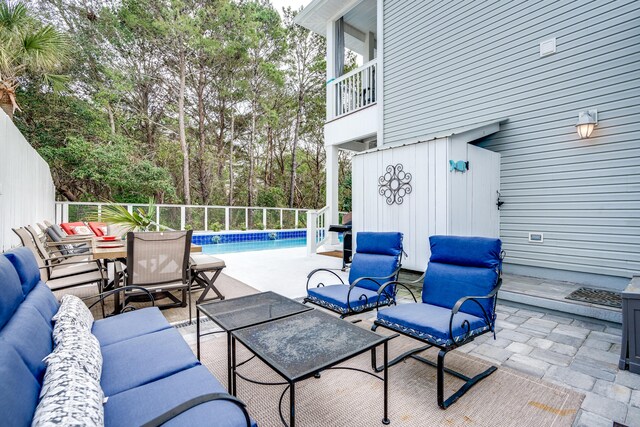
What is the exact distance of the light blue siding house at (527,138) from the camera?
4.02m

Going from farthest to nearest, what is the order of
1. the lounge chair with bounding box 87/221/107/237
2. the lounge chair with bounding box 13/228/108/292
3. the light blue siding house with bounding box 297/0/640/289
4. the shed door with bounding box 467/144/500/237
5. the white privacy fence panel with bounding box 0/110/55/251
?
the lounge chair with bounding box 87/221/107/237, the shed door with bounding box 467/144/500/237, the light blue siding house with bounding box 297/0/640/289, the white privacy fence panel with bounding box 0/110/55/251, the lounge chair with bounding box 13/228/108/292

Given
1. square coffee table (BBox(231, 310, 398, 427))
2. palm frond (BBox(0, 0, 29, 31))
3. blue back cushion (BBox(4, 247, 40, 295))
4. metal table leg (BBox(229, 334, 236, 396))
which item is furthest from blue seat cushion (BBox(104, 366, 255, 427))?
palm frond (BBox(0, 0, 29, 31))

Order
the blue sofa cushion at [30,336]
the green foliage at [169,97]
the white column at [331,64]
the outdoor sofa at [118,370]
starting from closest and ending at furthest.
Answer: the outdoor sofa at [118,370]
the blue sofa cushion at [30,336]
the white column at [331,64]
the green foliage at [169,97]

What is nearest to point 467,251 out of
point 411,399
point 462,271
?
point 462,271

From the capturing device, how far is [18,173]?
15.7ft

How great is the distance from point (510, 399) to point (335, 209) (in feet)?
20.4

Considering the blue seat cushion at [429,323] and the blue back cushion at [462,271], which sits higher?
the blue back cushion at [462,271]

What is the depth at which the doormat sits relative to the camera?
3.47 metres

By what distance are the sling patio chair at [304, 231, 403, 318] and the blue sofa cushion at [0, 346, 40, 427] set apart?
227cm

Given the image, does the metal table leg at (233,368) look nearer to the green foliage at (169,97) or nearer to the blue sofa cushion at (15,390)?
the blue sofa cushion at (15,390)

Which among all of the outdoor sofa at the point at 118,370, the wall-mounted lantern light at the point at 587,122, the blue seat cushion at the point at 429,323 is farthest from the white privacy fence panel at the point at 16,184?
the wall-mounted lantern light at the point at 587,122

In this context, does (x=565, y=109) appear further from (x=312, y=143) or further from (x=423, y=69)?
(x=312, y=143)

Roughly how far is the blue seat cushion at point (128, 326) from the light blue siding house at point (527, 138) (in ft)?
11.7

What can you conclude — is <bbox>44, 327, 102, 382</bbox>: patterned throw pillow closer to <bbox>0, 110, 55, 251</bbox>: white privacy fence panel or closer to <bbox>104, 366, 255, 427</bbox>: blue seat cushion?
<bbox>104, 366, 255, 427</bbox>: blue seat cushion
